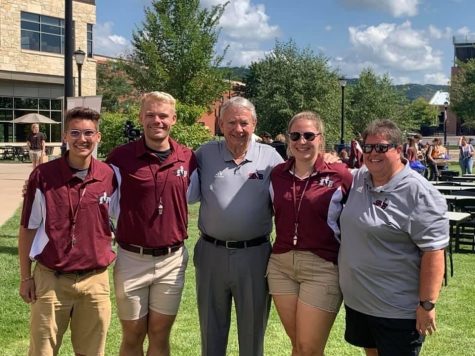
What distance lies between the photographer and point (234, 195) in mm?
3574

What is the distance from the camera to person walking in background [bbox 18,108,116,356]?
3.19 m

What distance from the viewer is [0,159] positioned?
31.3 m

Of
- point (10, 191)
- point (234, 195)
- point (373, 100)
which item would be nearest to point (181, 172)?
point (234, 195)

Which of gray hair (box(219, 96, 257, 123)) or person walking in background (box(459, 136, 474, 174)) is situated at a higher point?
gray hair (box(219, 96, 257, 123))

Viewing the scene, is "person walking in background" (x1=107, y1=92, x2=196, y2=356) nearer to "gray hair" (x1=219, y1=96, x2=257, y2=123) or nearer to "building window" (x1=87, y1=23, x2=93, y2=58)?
"gray hair" (x1=219, y1=96, x2=257, y2=123)

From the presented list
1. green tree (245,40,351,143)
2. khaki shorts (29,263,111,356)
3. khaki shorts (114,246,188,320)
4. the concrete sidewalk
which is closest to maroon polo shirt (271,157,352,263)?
khaki shorts (114,246,188,320)

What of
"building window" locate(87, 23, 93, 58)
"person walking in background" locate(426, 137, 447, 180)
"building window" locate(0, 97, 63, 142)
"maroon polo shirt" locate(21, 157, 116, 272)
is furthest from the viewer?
"building window" locate(87, 23, 93, 58)

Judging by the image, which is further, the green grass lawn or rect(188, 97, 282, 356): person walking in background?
the green grass lawn

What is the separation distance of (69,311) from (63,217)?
60cm

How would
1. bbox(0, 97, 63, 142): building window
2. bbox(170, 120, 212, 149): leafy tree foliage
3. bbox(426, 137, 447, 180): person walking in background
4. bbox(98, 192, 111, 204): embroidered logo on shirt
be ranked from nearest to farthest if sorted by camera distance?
bbox(98, 192, 111, 204): embroidered logo on shirt < bbox(170, 120, 212, 149): leafy tree foliage < bbox(426, 137, 447, 180): person walking in background < bbox(0, 97, 63, 142): building window

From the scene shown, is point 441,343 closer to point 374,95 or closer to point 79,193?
point 79,193

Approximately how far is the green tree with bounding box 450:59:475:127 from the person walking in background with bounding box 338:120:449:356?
149ft

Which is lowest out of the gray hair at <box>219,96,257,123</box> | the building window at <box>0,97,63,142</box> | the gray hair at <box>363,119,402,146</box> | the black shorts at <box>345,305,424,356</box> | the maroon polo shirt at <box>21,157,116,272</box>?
the black shorts at <box>345,305,424,356</box>

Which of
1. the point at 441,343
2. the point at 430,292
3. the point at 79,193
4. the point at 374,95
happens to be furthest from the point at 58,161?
the point at 374,95
